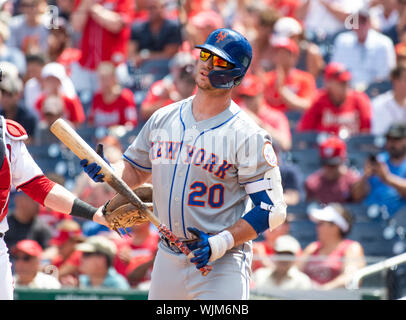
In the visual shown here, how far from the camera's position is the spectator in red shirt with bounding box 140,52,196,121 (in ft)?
29.0

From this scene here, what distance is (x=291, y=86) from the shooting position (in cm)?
1001

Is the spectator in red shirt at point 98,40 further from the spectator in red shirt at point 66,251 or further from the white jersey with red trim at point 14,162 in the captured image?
the white jersey with red trim at point 14,162

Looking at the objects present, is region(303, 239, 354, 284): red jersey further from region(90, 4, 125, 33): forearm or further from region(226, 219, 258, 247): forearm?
region(90, 4, 125, 33): forearm

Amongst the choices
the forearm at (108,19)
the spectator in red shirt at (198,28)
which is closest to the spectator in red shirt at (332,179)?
the spectator in red shirt at (198,28)

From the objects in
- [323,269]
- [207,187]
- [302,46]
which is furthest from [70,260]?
[302,46]

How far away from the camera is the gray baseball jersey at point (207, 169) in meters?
4.67

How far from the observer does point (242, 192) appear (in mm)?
4789

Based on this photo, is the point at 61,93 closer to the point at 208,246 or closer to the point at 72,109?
the point at 72,109

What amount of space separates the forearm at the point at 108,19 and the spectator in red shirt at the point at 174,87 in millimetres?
878

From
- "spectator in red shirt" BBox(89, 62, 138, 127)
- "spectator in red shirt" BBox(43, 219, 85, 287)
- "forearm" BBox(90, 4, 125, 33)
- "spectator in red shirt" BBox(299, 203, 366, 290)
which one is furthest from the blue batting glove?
"forearm" BBox(90, 4, 125, 33)
